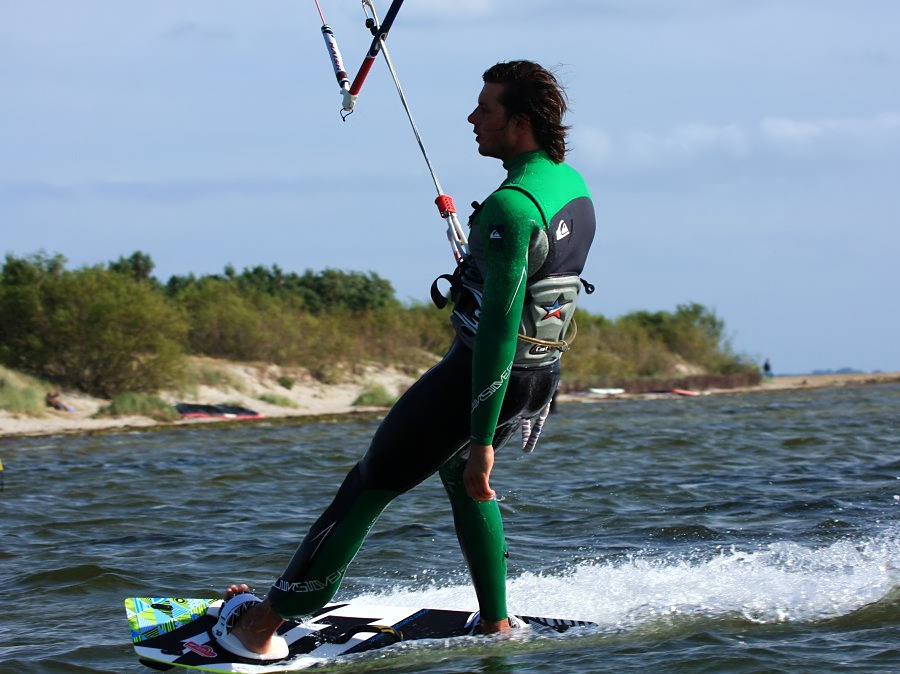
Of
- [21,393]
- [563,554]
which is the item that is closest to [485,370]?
[563,554]

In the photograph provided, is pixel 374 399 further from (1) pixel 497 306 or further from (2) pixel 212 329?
(1) pixel 497 306

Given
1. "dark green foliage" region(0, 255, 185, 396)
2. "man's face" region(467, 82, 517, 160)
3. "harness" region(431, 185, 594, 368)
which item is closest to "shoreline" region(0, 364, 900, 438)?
"dark green foliage" region(0, 255, 185, 396)

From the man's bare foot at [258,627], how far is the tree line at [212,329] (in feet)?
94.4

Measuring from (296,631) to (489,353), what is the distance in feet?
5.12

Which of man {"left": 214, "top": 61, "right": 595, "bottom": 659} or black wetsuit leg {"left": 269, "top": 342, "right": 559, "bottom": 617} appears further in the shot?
black wetsuit leg {"left": 269, "top": 342, "right": 559, "bottom": 617}

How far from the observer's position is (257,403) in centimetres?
3422

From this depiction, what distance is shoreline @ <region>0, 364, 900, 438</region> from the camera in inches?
1036

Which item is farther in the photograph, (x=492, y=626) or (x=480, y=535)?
(x=492, y=626)

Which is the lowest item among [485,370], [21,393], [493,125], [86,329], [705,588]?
[705,588]

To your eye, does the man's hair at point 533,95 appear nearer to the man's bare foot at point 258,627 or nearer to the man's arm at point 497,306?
the man's arm at point 497,306

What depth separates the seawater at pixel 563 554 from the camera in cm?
463

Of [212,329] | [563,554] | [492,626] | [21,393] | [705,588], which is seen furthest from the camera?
[212,329]

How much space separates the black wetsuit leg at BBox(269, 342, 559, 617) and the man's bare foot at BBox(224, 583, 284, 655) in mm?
55

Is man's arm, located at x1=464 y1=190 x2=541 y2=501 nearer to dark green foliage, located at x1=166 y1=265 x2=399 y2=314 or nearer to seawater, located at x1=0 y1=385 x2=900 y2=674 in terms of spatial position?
seawater, located at x1=0 y1=385 x2=900 y2=674
